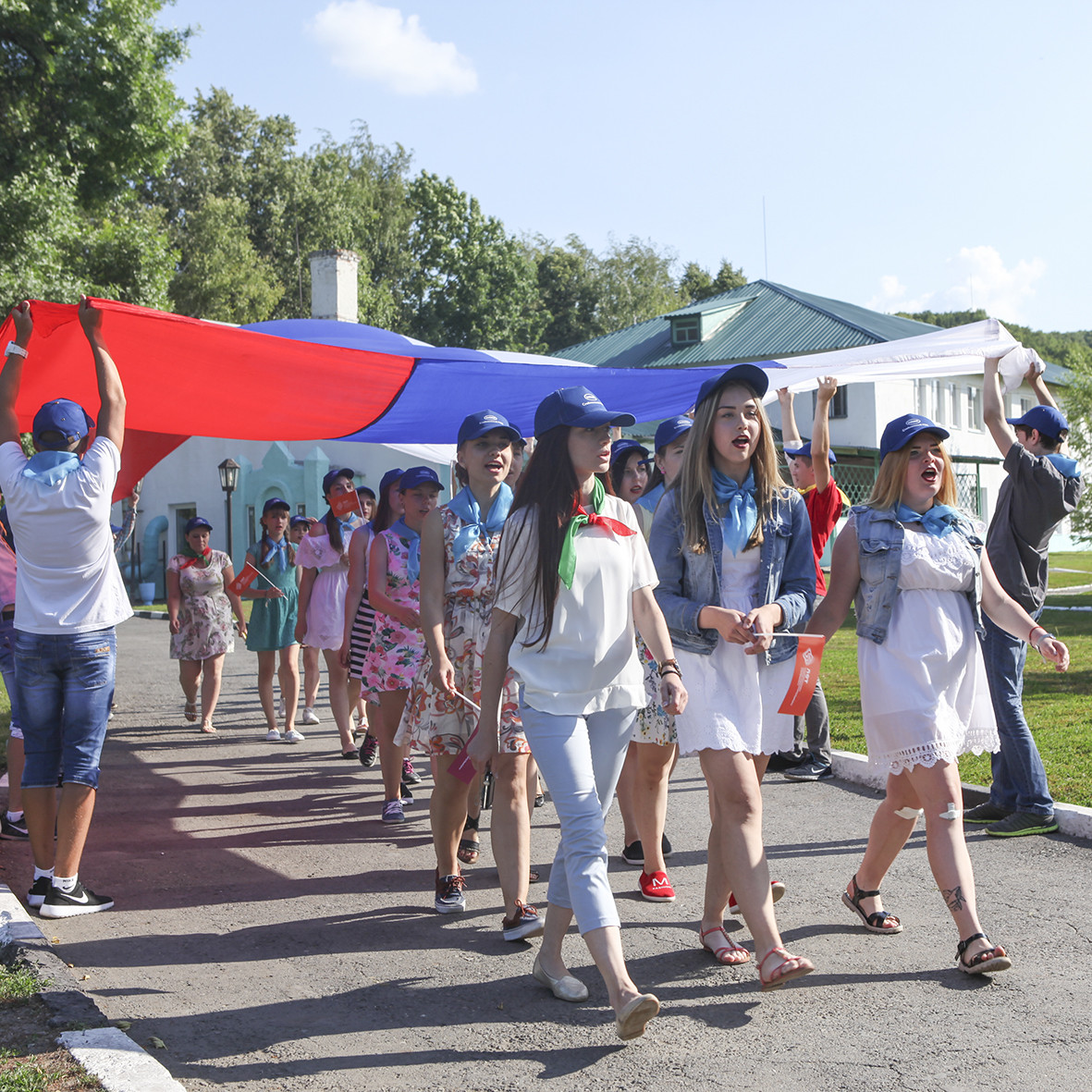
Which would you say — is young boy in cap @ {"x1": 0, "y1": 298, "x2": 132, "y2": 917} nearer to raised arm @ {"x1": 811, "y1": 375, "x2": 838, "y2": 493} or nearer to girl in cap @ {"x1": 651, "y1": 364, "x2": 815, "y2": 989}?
girl in cap @ {"x1": 651, "y1": 364, "x2": 815, "y2": 989}

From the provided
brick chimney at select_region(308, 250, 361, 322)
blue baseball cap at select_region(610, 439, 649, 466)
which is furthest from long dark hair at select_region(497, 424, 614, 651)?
brick chimney at select_region(308, 250, 361, 322)

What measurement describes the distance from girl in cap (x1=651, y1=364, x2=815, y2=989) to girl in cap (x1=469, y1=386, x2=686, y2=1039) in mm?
223

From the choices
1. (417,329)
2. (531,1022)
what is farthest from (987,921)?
(417,329)

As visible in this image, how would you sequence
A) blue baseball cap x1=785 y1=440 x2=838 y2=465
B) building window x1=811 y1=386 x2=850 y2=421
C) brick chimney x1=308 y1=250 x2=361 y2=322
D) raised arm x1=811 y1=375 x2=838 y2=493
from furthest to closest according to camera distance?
building window x1=811 y1=386 x2=850 y2=421 < brick chimney x1=308 y1=250 x2=361 y2=322 < blue baseball cap x1=785 y1=440 x2=838 y2=465 < raised arm x1=811 y1=375 x2=838 y2=493

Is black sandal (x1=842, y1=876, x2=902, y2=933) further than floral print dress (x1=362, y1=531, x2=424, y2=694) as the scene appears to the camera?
No

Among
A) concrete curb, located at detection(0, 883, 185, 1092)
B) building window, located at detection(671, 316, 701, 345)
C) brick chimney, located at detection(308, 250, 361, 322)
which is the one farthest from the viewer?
building window, located at detection(671, 316, 701, 345)

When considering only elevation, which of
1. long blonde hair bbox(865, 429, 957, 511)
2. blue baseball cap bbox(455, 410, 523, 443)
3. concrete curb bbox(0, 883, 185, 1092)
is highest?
blue baseball cap bbox(455, 410, 523, 443)

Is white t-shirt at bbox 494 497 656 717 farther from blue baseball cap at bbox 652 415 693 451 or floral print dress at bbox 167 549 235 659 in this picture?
floral print dress at bbox 167 549 235 659

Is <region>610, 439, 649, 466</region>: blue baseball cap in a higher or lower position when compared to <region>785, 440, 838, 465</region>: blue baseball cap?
lower

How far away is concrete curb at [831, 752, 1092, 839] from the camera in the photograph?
20.0ft

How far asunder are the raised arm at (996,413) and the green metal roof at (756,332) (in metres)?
29.3

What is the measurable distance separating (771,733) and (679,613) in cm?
57

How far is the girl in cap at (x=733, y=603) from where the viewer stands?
160 inches

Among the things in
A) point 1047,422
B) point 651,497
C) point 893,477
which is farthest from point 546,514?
point 1047,422
